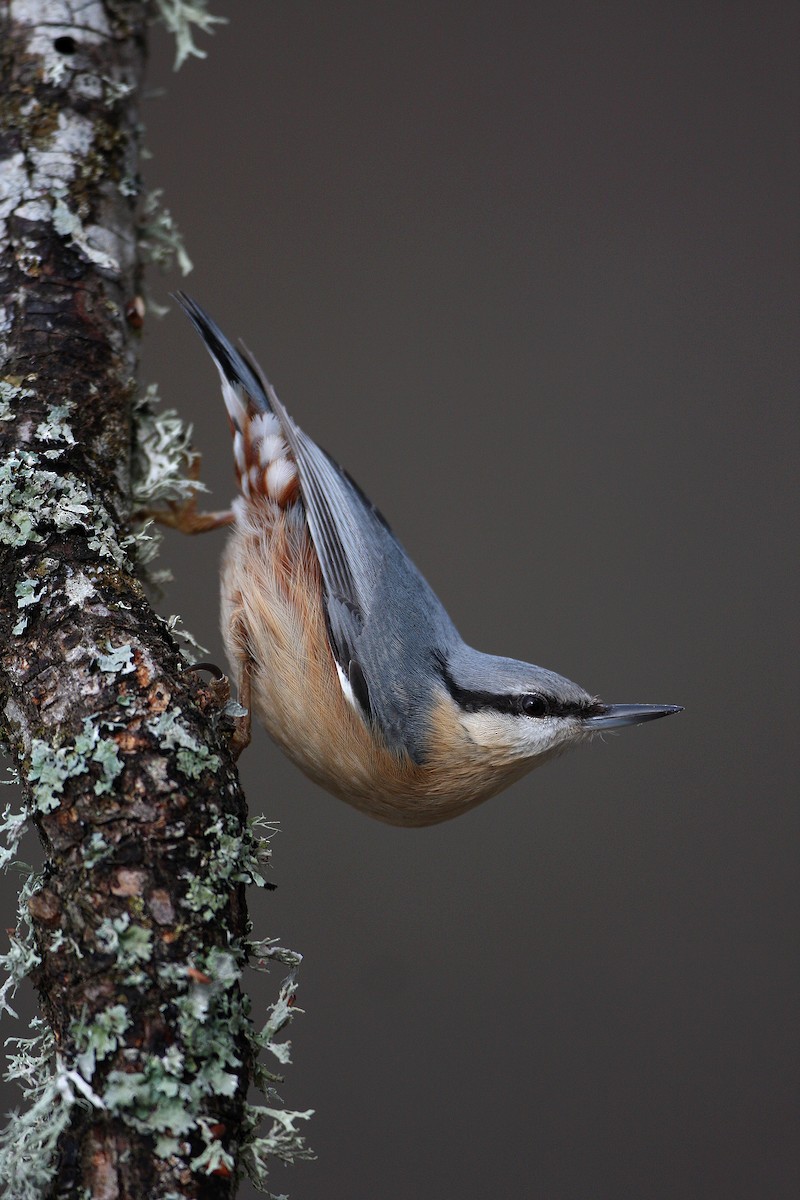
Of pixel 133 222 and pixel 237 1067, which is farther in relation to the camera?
pixel 133 222

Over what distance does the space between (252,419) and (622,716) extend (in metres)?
0.81

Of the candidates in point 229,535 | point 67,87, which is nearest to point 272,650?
point 229,535

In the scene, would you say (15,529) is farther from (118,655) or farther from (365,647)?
(365,647)

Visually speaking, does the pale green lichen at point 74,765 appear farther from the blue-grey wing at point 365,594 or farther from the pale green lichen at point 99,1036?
the blue-grey wing at point 365,594

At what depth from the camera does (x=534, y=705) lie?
5.36ft

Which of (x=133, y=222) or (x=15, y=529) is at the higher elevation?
(x=133, y=222)

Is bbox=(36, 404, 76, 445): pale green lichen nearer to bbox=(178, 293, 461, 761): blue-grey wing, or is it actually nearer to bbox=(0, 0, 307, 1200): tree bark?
bbox=(0, 0, 307, 1200): tree bark

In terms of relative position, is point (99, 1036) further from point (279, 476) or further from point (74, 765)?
point (279, 476)

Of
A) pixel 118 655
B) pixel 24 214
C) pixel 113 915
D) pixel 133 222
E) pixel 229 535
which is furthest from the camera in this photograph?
pixel 229 535

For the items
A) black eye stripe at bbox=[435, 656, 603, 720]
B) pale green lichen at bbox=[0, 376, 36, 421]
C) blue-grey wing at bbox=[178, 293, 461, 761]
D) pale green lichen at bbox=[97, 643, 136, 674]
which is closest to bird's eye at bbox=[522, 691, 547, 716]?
black eye stripe at bbox=[435, 656, 603, 720]

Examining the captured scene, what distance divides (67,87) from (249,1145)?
1.35m

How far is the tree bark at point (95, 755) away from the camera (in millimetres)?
873

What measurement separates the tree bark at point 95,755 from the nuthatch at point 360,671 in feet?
0.81

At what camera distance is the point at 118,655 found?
1043 mm
